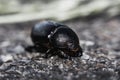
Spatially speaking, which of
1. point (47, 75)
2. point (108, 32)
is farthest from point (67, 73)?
point (108, 32)

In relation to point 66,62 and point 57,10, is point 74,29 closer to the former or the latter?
point 57,10

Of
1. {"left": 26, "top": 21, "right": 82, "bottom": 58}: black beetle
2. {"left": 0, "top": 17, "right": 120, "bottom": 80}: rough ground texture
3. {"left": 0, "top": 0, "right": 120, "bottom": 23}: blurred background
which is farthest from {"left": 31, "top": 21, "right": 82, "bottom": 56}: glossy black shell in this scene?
{"left": 0, "top": 0, "right": 120, "bottom": 23}: blurred background

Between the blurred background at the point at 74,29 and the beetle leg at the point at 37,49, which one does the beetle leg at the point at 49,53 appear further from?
the beetle leg at the point at 37,49

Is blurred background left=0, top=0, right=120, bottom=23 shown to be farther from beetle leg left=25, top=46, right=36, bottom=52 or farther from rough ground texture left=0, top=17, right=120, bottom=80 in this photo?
beetle leg left=25, top=46, right=36, bottom=52

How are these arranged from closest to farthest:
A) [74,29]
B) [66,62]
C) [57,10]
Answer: [66,62] < [74,29] < [57,10]

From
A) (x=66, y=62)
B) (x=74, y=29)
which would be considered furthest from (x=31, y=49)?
(x=74, y=29)

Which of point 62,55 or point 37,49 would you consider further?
point 37,49

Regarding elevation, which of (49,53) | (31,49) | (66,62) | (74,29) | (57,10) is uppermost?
(57,10)
